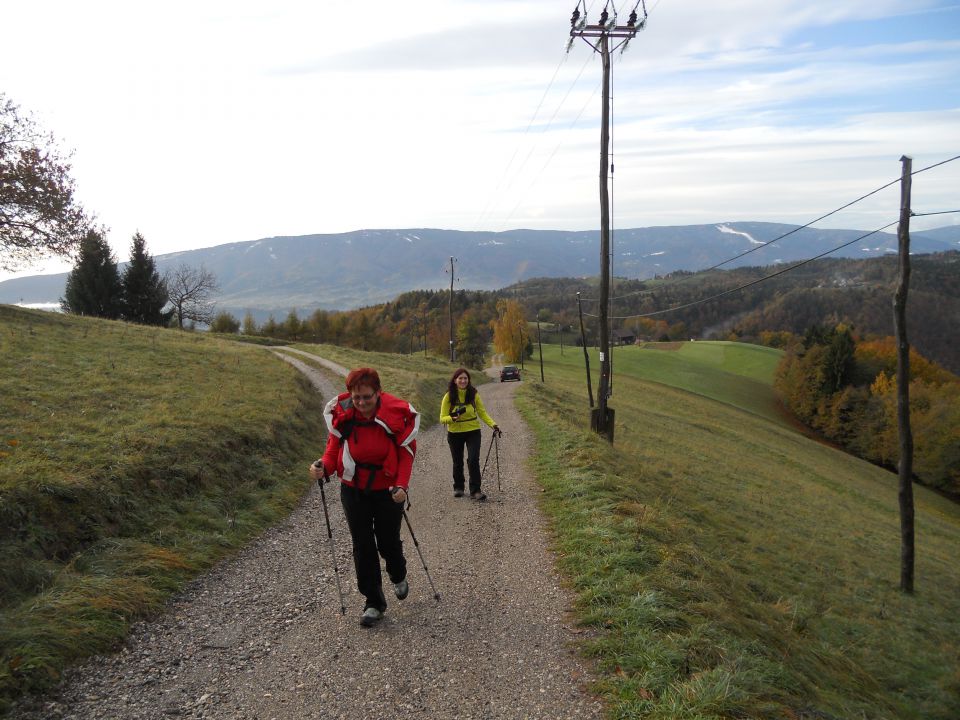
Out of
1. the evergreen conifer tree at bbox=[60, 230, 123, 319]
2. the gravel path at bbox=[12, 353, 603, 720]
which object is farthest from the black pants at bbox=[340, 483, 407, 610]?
the evergreen conifer tree at bbox=[60, 230, 123, 319]

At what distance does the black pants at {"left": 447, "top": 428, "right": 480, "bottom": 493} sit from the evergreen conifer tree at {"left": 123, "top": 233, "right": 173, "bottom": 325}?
4913 centimetres

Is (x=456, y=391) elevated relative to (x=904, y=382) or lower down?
→ elevated

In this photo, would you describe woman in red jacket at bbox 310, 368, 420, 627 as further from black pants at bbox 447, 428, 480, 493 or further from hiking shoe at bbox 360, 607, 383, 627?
black pants at bbox 447, 428, 480, 493

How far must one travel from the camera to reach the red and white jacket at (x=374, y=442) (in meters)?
5.15

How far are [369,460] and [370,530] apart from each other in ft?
2.24

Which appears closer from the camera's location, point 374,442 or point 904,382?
point 374,442

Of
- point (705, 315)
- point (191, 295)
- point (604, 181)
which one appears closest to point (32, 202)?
point (604, 181)

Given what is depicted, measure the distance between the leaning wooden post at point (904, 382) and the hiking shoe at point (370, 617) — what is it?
12916 millimetres

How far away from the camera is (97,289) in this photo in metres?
48.7

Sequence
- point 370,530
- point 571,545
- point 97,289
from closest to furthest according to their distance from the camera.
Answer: point 370,530 → point 571,545 → point 97,289

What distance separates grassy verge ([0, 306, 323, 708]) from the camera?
4.99 metres

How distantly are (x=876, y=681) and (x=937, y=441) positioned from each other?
52163 mm

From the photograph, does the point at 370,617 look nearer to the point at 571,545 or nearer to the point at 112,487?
the point at 571,545

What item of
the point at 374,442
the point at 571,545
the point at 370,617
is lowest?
the point at 571,545
